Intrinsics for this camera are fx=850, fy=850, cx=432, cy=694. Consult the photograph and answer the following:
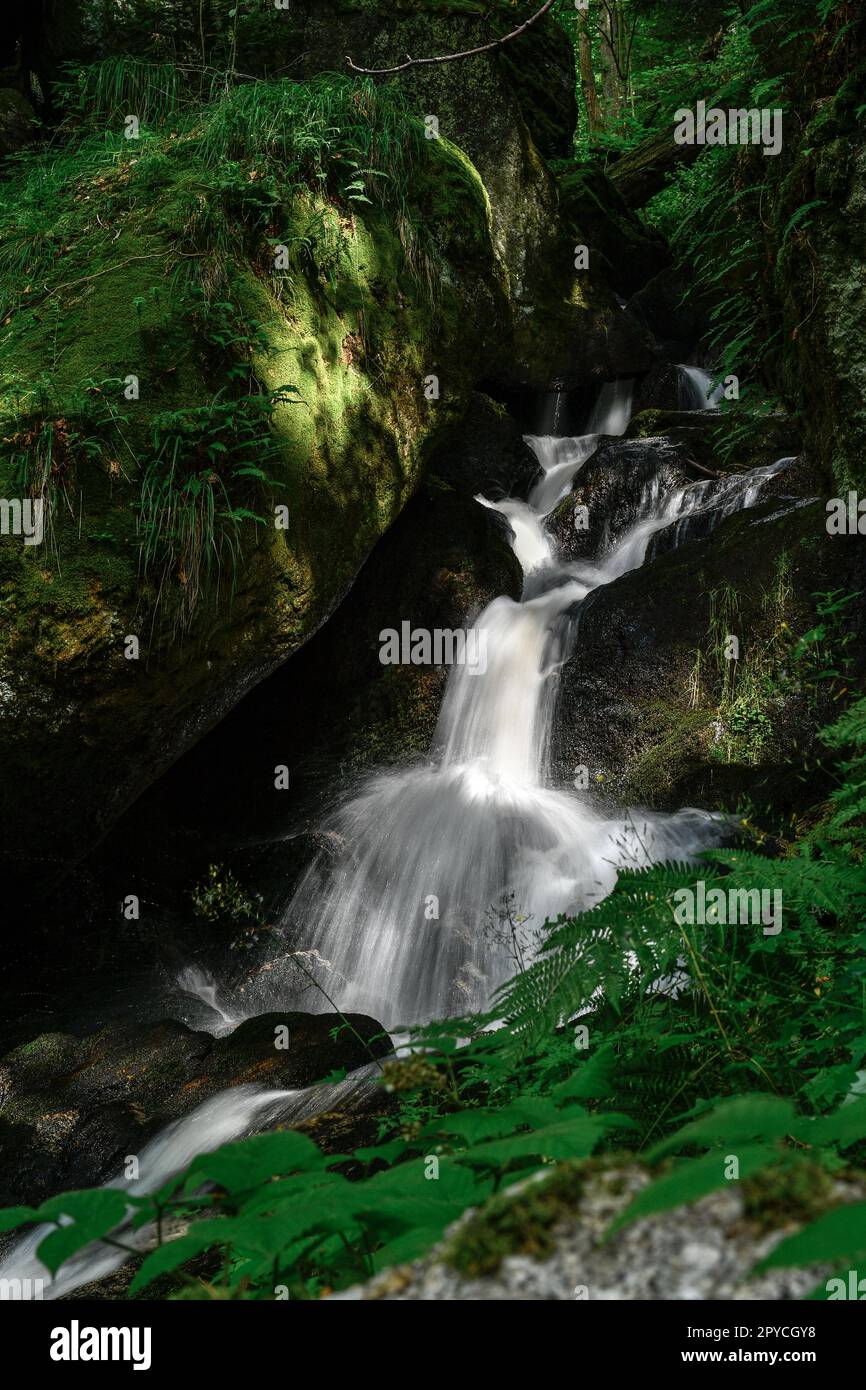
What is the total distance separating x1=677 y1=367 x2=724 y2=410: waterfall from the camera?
12508 millimetres

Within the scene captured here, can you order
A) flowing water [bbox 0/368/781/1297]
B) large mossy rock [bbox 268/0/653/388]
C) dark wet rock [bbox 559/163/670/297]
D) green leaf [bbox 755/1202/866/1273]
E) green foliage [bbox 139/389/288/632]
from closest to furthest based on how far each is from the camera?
green leaf [bbox 755/1202/866/1273], green foliage [bbox 139/389/288/632], flowing water [bbox 0/368/781/1297], large mossy rock [bbox 268/0/653/388], dark wet rock [bbox 559/163/670/297]

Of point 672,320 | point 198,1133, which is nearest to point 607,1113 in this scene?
point 198,1133

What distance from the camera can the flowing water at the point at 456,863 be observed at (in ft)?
18.9

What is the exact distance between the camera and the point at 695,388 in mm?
12773

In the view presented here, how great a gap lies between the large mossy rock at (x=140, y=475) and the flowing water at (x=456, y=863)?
1.79 meters

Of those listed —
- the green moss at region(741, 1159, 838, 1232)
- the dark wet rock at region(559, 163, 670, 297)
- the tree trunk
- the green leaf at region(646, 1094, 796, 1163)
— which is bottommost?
the green leaf at region(646, 1094, 796, 1163)

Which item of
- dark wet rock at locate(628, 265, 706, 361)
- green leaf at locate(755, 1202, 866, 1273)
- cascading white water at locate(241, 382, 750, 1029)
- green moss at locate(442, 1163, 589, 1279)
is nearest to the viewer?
green leaf at locate(755, 1202, 866, 1273)

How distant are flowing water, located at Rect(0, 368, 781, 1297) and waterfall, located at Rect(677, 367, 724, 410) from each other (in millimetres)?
3934

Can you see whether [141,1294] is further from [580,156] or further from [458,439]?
[580,156]

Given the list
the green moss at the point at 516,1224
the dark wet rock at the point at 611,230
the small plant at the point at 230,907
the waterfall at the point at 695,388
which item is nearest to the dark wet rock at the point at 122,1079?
the small plant at the point at 230,907

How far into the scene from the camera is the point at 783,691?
6.79m

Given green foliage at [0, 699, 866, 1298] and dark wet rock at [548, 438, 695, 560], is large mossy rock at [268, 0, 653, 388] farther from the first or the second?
green foliage at [0, 699, 866, 1298]

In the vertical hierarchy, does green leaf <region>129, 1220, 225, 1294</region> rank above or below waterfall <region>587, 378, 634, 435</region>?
below

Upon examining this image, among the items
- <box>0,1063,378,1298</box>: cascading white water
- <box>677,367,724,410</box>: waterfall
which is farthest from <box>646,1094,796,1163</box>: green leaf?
<box>677,367,724,410</box>: waterfall
